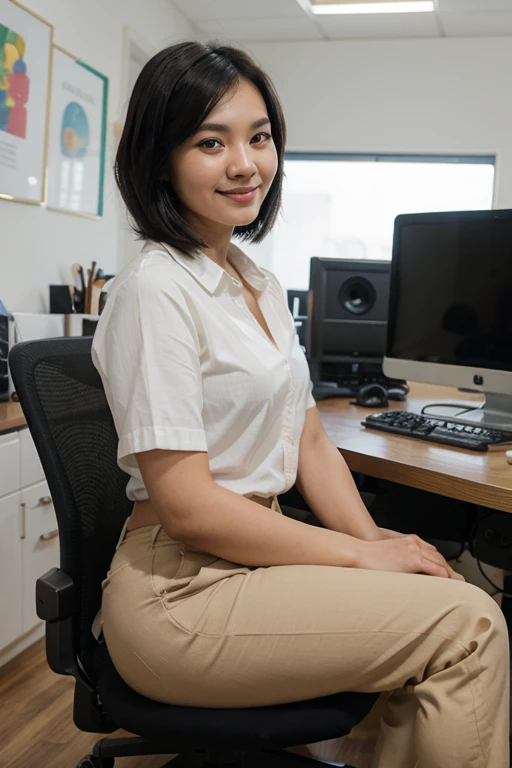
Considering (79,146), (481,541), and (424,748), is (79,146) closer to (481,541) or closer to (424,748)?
(481,541)

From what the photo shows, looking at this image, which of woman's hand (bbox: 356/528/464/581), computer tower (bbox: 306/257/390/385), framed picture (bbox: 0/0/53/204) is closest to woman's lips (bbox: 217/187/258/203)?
woman's hand (bbox: 356/528/464/581)

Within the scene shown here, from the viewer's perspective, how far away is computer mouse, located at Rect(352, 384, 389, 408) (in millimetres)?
2070

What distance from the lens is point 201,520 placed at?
106 centimetres

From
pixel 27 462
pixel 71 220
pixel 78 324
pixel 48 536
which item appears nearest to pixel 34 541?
pixel 48 536

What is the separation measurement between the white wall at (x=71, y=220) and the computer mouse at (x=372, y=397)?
59.3 inches

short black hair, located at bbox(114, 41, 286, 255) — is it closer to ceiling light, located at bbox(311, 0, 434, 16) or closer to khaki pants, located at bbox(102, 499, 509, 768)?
khaki pants, located at bbox(102, 499, 509, 768)

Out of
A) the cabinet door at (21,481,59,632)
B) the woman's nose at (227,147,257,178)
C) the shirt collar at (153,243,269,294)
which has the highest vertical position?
the woman's nose at (227,147,257,178)

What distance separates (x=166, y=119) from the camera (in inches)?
46.4

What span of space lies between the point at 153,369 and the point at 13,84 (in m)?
2.20

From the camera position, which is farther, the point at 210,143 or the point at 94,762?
the point at 94,762

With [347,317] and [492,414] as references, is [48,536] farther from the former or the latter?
[492,414]

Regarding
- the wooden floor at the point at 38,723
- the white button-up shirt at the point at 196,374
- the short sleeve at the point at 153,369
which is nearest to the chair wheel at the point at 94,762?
the wooden floor at the point at 38,723

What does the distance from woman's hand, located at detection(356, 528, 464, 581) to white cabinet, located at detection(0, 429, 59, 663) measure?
1255mm

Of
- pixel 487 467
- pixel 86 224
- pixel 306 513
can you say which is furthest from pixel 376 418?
pixel 86 224
